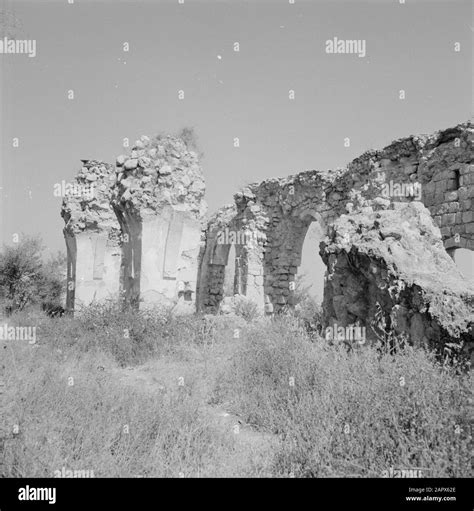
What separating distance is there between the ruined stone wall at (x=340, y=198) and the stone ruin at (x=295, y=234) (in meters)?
0.03

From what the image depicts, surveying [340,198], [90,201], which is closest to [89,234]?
[90,201]

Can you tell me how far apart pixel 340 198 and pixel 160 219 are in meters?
5.60

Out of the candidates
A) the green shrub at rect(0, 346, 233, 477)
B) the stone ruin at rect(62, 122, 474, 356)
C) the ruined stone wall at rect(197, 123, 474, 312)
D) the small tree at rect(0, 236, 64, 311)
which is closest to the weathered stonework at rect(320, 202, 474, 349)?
the stone ruin at rect(62, 122, 474, 356)

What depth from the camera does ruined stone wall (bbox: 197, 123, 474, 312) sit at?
9.19 metres

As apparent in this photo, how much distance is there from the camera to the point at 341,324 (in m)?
6.20

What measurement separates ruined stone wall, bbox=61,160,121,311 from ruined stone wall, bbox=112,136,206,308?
4118 mm

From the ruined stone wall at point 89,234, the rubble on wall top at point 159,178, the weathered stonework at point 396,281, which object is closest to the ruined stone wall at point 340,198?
the weathered stonework at point 396,281

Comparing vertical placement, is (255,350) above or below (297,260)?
below

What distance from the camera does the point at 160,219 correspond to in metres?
9.30

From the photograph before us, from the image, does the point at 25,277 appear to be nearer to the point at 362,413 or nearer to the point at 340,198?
the point at 340,198

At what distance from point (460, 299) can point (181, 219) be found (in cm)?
604

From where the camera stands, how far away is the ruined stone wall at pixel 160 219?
909cm
